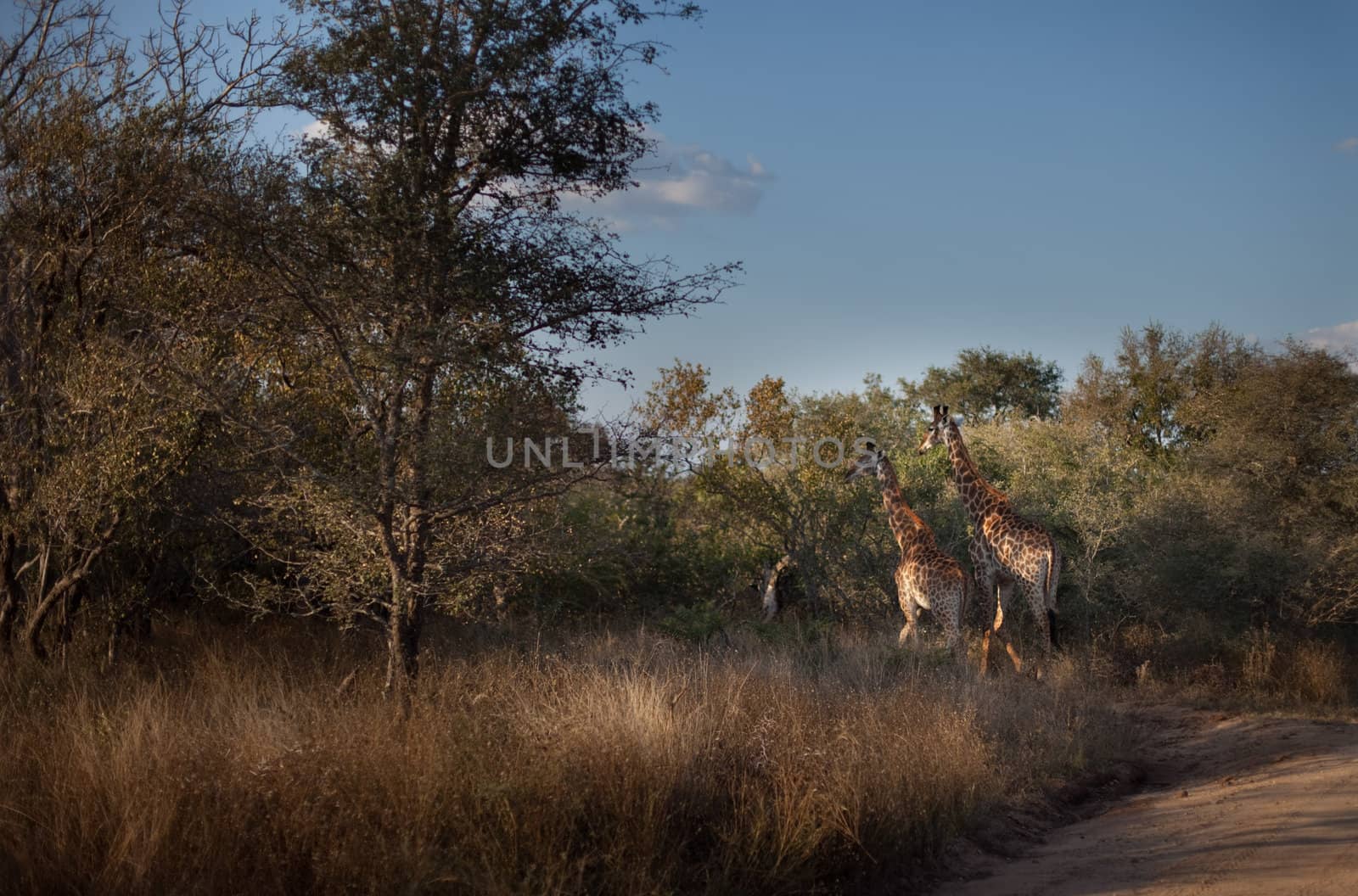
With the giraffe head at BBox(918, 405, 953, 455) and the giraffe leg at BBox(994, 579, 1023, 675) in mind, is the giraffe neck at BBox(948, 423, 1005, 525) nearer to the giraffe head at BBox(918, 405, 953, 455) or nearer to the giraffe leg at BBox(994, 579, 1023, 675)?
the giraffe head at BBox(918, 405, 953, 455)

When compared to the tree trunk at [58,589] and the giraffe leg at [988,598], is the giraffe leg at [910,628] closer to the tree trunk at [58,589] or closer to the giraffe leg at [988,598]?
the giraffe leg at [988,598]

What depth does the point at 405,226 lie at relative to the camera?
7.52 m

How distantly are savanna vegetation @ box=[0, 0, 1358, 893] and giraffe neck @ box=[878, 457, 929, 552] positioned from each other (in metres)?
1.20

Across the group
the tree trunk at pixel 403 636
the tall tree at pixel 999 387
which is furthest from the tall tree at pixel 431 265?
the tall tree at pixel 999 387

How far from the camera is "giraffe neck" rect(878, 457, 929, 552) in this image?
12672mm

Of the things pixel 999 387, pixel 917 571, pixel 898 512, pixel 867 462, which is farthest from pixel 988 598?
pixel 999 387

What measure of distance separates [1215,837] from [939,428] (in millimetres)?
7533

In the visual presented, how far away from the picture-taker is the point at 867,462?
13328mm

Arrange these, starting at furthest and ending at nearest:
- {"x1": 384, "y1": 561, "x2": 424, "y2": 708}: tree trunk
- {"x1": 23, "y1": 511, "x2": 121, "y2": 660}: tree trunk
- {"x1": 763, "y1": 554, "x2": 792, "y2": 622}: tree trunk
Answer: {"x1": 763, "y1": 554, "x2": 792, "y2": 622}: tree trunk < {"x1": 23, "y1": 511, "x2": 121, "y2": 660}: tree trunk < {"x1": 384, "y1": 561, "x2": 424, "y2": 708}: tree trunk

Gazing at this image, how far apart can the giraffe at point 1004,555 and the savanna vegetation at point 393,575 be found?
24.0 inches

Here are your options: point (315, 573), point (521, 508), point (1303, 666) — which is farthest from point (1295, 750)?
point (315, 573)

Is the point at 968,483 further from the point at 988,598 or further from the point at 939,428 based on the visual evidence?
the point at 988,598

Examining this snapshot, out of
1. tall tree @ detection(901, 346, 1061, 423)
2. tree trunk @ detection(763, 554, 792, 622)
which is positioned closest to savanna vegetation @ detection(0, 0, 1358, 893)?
tree trunk @ detection(763, 554, 792, 622)

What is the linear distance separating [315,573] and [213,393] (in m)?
1.67
